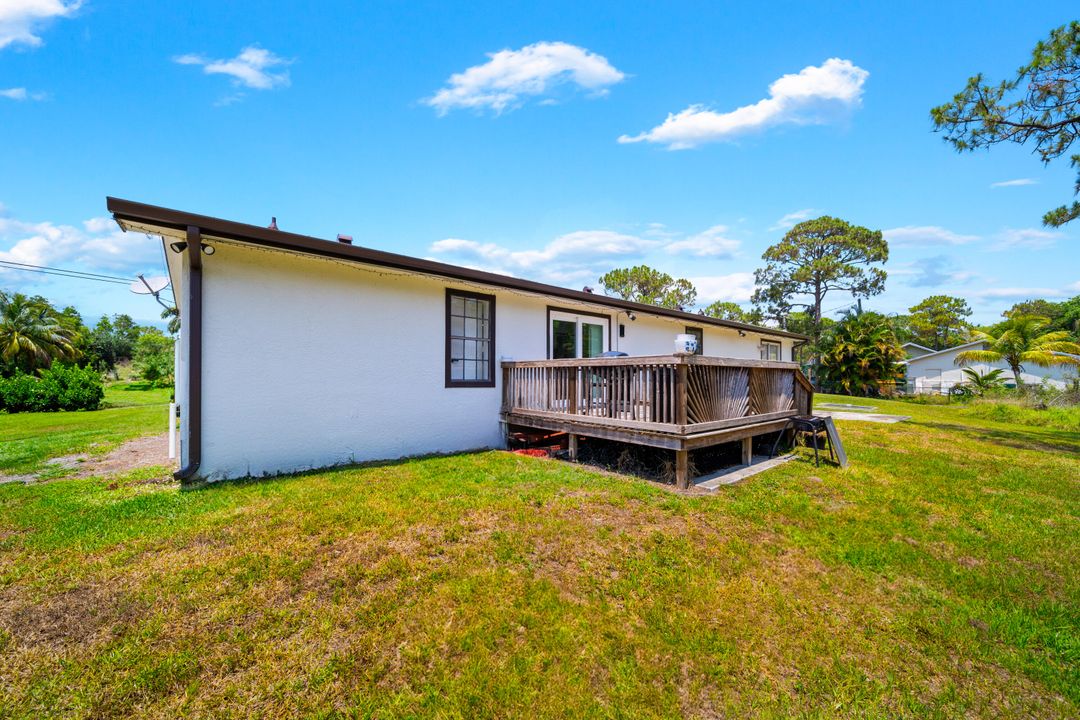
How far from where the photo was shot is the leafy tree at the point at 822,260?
3117cm

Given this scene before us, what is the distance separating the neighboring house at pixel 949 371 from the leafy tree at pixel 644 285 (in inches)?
609

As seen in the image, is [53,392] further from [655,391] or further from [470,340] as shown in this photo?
[655,391]

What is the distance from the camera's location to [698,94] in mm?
8789

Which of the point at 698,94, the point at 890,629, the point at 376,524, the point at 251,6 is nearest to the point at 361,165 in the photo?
the point at 251,6

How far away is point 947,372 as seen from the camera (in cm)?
2900

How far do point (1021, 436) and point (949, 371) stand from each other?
979 inches

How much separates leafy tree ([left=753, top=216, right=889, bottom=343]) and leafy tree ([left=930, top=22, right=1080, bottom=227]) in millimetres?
24235

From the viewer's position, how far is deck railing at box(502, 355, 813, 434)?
17.1 feet

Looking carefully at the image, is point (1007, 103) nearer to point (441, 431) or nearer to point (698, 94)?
point (698, 94)

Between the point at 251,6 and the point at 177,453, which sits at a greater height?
the point at 251,6

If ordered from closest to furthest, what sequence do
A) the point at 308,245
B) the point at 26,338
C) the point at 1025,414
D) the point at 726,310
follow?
1. the point at 308,245
2. the point at 1025,414
3. the point at 26,338
4. the point at 726,310

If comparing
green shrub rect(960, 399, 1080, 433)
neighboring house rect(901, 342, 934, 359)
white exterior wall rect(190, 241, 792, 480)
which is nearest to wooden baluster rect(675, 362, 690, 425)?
white exterior wall rect(190, 241, 792, 480)

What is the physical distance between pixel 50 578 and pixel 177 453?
15.3ft

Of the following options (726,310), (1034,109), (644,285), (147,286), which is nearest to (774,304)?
(726,310)
